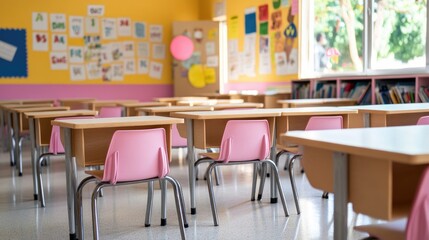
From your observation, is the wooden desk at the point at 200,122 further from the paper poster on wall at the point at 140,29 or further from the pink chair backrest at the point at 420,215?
the paper poster on wall at the point at 140,29

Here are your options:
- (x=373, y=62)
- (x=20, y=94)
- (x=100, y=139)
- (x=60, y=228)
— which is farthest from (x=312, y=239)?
(x=20, y=94)

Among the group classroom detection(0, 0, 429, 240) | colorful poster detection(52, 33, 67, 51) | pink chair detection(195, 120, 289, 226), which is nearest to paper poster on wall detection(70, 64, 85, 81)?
classroom detection(0, 0, 429, 240)

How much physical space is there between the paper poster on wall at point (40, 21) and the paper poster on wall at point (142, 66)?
1.81 meters

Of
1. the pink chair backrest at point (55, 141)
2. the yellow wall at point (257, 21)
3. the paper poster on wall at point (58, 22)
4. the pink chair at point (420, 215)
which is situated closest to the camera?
the pink chair at point (420, 215)

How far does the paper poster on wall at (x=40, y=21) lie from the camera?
910 cm

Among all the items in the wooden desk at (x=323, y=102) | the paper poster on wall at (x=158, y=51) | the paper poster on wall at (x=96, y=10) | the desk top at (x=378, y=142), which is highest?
the paper poster on wall at (x=96, y=10)

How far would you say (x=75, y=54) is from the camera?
9422 mm

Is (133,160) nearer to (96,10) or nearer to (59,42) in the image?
(59,42)

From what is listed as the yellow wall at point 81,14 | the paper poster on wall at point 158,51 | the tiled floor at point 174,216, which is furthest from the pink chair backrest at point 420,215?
the paper poster on wall at point 158,51

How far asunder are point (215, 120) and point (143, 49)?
6288 mm

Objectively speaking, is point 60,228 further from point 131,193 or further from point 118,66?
point 118,66

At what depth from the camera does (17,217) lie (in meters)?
3.71

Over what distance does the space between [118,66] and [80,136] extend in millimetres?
7068

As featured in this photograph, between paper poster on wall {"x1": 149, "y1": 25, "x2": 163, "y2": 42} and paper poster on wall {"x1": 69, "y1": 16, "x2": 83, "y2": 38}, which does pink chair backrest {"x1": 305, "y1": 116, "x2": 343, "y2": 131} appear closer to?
paper poster on wall {"x1": 69, "y1": 16, "x2": 83, "y2": 38}
